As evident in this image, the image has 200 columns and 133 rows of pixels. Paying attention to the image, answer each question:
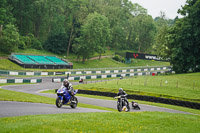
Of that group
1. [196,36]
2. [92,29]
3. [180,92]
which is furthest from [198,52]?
[92,29]

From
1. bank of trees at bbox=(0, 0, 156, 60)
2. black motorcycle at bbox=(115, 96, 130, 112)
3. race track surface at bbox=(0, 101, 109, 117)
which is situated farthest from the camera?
bank of trees at bbox=(0, 0, 156, 60)

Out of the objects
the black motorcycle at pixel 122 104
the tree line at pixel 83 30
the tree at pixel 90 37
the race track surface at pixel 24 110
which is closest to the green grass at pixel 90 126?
the race track surface at pixel 24 110

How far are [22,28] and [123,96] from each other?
74082mm

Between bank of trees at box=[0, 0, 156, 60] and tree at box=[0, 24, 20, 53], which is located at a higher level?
bank of trees at box=[0, 0, 156, 60]

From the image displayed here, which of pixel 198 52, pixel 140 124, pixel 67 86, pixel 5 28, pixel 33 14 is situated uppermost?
pixel 33 14

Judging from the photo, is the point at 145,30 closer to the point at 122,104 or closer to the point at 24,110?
the point at 122,104

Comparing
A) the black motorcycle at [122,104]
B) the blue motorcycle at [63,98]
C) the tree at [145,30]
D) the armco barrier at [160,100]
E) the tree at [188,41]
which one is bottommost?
the armco barrier at [160,100]

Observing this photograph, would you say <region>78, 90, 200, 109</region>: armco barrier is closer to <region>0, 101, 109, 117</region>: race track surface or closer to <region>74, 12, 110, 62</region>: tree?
<region>0, 101, 109, 117</region>: race track surface

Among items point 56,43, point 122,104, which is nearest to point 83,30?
point 56,43

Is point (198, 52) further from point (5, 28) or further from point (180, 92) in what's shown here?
point (5, 28)

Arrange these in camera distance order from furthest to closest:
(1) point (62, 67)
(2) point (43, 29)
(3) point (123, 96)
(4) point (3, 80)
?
(2) point (43, 29)
(1) point (62, 67)
(4) point (3, 80)
(3) point (123, 96)

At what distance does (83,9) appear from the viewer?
281ft

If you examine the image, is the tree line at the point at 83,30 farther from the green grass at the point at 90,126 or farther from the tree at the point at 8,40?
the green grass at the point at 90,126

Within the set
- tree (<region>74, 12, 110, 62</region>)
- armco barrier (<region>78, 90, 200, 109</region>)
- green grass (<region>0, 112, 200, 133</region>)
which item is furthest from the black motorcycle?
tree (<region>74, 12, 110, 62</region>)
